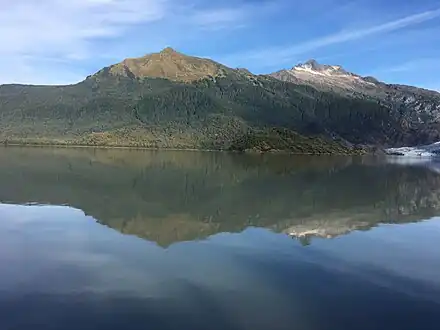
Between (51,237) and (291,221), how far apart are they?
45.5 ft

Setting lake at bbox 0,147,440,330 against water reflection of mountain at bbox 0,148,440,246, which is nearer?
lake at bbox 0,147,440,330

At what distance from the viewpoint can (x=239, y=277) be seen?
57.0ft

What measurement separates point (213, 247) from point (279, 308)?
27.8 ft

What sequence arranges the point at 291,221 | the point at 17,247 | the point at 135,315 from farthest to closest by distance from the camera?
the point at 291,221 < the point at 17,247 < the point at 135,315

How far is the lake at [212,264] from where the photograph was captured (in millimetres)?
13633

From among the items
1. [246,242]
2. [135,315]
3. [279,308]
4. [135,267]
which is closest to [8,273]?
[135,267]

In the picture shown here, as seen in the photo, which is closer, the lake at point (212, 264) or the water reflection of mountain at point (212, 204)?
the lake at point (212, 264)

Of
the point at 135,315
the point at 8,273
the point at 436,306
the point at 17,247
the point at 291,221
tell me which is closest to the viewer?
the point at 135,315

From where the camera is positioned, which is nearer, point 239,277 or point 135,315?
point 135,315

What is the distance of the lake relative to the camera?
13.6m

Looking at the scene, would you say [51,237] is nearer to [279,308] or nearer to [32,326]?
[32,326]

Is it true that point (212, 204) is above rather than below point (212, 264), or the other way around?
below

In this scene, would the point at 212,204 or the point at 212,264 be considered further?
the point at 212,204

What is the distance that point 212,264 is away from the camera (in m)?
19.2
